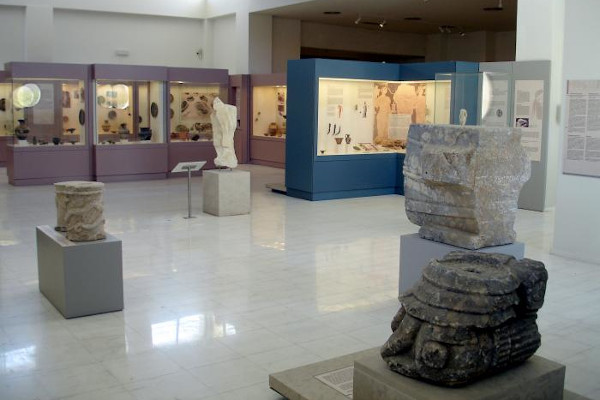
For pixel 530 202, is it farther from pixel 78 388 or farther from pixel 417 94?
pixel 78 388

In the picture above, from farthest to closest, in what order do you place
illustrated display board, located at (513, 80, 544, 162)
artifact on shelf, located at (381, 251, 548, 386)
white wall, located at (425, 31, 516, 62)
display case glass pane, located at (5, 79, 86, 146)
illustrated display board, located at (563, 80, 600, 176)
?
white wall, located at (425, 31, 516, 62), display case glass pane, located at (5, 79, 86, 146), illustrated display board, located at (513, 80, 544, 162), illustrated display board, located at (563, 80, 600, 176), artifact on shelf, located at (381, 251, 548, 386)

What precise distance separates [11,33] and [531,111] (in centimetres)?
1602

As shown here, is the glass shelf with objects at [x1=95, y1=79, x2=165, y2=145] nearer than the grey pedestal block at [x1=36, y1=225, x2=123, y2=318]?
No

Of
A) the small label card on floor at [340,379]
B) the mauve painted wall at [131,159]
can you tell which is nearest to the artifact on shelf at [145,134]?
the mauve painted wall at [131,159]

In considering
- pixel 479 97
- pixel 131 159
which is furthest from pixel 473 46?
pixel 131 159

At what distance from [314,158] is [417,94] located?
9.94 feet

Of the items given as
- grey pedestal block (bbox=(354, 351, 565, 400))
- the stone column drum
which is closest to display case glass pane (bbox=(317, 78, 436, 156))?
the stone column drum

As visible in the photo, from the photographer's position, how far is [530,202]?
14.4 meters

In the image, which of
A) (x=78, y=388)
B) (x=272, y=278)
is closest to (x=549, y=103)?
(x=272, y=278)

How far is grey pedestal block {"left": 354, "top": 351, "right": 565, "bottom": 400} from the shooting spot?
13.2 feet

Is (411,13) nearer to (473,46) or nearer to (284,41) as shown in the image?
(284,41)

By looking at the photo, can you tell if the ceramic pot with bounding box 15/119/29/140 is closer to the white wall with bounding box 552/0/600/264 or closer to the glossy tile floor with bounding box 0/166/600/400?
the glossy tile floor with bounding box 0/166/600/400

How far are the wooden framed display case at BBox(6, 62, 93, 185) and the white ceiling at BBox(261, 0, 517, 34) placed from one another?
7237mm

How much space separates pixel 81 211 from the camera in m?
7.17
